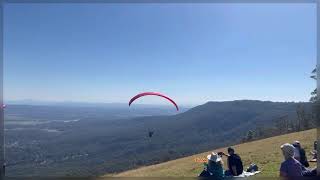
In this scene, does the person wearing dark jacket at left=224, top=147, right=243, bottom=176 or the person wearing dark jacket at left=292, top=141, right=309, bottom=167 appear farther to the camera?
the person wearing dark jacket at left=292, top=141, right=309, bottom=167

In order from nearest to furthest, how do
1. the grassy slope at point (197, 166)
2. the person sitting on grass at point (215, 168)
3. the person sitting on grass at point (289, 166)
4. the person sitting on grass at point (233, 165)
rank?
the person sitting on grass at point (289, 166), the person sitting on grass at point (215, 168), the person sitting on grass at point (233, 165), the grassy slope at point (197, 166)

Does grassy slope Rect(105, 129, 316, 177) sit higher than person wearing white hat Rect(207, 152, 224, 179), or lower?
higher

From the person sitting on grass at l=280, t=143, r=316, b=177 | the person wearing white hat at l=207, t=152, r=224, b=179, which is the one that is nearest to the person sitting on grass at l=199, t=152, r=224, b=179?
the person wearing white hat at l=207, t=152, r=224, b=179

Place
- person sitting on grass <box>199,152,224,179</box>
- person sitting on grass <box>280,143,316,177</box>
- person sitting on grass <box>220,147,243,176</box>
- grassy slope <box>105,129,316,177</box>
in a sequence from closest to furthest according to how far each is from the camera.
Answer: person sitting on grass <box>280,143,316,177</box> < person sitting on grass <box>199,152,224,179</box> < person sitting on grass <box>220,147,243,176</box> < grassy slope <box>105,129,316,177</box>

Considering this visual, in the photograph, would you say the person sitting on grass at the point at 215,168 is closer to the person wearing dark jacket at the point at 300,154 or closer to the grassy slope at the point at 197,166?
the person wearing dark jacket at the point at 300,154

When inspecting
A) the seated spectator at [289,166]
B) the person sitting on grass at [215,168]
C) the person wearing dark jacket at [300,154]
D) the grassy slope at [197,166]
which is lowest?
the seated spectator at [289,166]

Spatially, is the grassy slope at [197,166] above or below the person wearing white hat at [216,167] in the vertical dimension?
above

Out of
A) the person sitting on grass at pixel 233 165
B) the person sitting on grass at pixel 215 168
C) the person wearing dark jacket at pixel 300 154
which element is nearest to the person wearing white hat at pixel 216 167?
the person sitting on grass at pixel 215 168

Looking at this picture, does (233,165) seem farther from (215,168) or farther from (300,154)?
(300,154)

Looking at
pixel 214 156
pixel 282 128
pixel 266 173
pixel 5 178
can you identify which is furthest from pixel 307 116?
pixel 5 178

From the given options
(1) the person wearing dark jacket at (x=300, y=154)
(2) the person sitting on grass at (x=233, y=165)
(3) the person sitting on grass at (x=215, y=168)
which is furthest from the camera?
(1) the person wearing dark jacket at (x=300, y=154)

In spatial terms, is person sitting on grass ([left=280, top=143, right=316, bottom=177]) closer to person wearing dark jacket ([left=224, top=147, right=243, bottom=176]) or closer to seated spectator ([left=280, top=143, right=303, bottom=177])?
seated spectator ([left=280, top=143, right=303, bottom=177])
